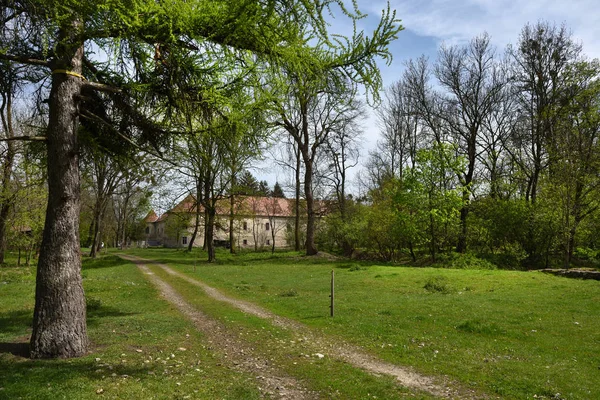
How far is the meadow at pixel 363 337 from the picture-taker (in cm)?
596

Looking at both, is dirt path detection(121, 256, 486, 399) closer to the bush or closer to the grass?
the grass

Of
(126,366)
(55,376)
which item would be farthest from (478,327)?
(55,376)

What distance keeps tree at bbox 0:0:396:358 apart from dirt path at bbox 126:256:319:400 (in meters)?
2.67

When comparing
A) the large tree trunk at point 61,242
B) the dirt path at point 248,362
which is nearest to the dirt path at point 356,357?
the dirt path at point 248,362

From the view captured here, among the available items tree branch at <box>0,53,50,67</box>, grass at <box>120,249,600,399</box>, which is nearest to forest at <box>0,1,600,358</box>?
tree branch at <box>0,53,50,67</box>

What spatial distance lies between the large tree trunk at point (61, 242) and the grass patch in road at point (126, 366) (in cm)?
41

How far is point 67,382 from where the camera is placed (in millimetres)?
5770

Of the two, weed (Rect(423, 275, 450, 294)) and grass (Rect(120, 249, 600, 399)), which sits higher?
weed (Rect(423, 275, 450, 294))

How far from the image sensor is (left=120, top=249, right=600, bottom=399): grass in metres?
6.63

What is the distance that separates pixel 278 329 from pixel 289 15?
6935mm

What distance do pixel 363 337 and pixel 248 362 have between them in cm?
287

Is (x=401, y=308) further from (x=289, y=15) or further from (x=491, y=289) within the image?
(x=289, y=15)

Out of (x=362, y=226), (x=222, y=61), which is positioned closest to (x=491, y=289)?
(x=222, y=61)

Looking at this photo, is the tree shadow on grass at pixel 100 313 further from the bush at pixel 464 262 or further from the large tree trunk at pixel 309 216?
the large tree trunk at pixel 309 216
